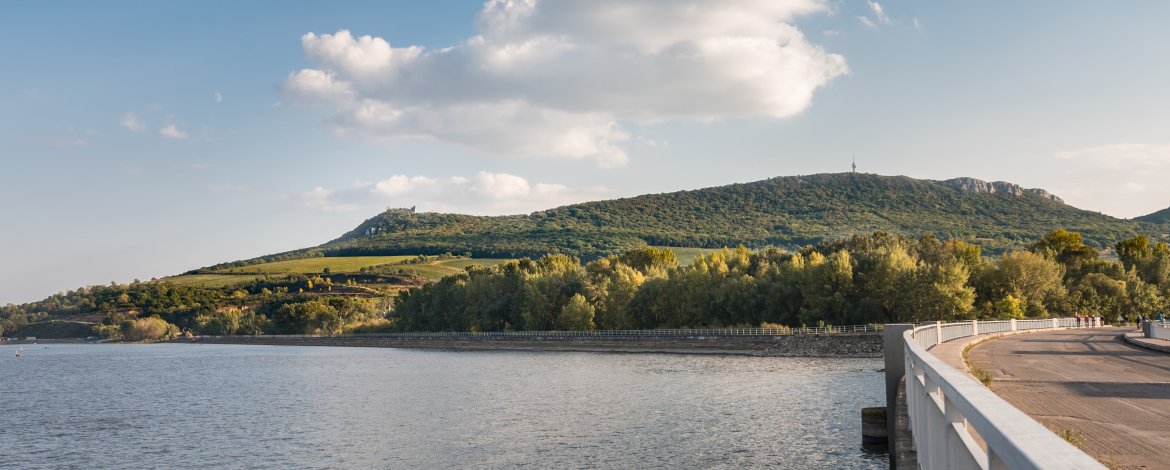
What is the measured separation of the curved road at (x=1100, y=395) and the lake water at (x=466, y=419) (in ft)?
19.0

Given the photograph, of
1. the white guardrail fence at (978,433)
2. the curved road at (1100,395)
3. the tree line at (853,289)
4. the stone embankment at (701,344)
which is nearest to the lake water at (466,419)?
the curved road at (1100,395)

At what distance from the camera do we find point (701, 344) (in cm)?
10088

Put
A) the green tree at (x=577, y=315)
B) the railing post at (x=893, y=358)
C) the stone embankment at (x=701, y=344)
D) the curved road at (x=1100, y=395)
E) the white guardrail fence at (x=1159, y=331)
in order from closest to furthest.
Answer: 1. the curved road at (x=1100, y=395)
2. the railing post at (x=893, y=358)
3. the white guardrail fence at (x=1159, y=331)
4. the stone embankment at (x=701, y=344)
5. the green tree at (x=577, y=315)

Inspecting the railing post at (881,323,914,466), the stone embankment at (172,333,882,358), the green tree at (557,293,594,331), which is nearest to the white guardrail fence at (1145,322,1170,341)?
the railing post at (881,323,914,466)

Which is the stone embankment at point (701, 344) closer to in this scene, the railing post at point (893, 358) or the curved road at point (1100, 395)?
the curved road at point (1100, 395)

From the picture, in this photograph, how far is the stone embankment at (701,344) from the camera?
87144 millimetres

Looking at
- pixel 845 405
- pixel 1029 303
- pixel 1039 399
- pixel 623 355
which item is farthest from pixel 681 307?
pixel 1039 399

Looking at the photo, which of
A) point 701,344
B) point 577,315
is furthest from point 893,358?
point 577,315

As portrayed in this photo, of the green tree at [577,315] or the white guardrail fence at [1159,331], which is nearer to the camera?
the white guardrail fence at [1159,331]

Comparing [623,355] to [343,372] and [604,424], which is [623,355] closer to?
[343,372]

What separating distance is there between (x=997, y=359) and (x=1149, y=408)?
48.2ft

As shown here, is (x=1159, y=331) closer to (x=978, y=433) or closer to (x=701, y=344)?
(x=978, y=433)

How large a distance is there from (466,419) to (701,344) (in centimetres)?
6063

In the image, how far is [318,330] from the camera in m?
199
